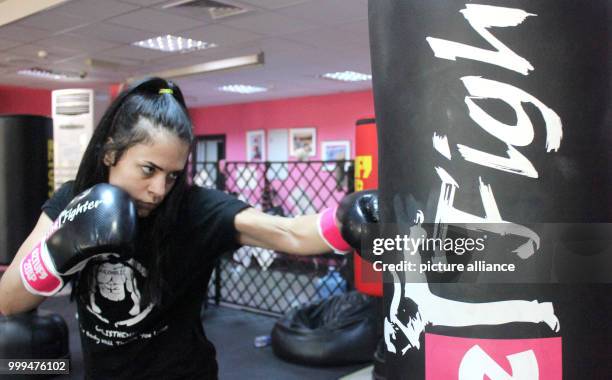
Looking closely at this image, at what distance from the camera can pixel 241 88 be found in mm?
7039

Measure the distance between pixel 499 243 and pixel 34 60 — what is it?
5.73 metres

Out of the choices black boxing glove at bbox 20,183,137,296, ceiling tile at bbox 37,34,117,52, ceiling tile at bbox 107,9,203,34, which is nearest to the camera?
black boxing glove at bbox 20,183,137,296

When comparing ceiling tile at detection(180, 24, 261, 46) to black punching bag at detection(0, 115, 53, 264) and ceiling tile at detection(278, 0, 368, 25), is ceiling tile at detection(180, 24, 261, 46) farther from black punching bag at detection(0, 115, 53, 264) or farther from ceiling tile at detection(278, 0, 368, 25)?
black punching bag at detection(0, 115, 53, 264)

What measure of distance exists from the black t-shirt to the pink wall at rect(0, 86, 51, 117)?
7.37 m

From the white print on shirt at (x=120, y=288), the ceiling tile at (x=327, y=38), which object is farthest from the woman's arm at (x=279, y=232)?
the ceiling tile at (x=327, y=38)

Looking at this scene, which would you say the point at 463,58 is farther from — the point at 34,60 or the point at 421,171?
the point at 34,60

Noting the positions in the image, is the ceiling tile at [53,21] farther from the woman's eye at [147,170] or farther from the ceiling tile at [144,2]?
the woman's eye at [147,170]

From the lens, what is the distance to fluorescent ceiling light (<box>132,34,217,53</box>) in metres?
4.38

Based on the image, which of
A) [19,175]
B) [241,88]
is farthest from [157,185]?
[241,88]

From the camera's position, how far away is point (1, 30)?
4152 mm

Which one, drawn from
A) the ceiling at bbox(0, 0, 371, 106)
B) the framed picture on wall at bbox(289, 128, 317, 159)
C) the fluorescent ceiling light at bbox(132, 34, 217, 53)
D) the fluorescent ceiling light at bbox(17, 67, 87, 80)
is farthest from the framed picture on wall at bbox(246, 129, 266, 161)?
the fluorescent ceiling light at bbox(132, 34, 217, 53)

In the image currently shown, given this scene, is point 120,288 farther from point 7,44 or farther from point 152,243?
point 7,44

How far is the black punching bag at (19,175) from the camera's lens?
2088mm

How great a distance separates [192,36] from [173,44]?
1.45 feet
